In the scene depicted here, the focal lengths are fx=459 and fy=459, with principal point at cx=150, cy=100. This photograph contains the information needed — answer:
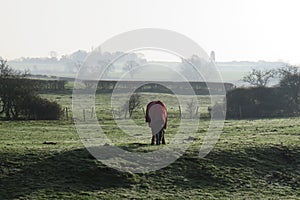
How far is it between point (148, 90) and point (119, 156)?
5058 cm

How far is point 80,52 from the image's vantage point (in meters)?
127

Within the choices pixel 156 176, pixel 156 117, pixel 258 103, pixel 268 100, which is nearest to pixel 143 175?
pixel 156 176

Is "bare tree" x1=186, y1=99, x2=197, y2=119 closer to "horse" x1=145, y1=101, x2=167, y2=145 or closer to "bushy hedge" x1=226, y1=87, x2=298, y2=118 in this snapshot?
"bushy hedge" x1=226, y1=87, x2=298, y2=118

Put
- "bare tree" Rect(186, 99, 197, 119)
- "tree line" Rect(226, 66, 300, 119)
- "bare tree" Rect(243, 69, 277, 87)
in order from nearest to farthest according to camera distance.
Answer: "bare tree" Rect(186, 99, 197, 119) < "tree line" Rect(226, 66, 300, 119) < "bare tree" Rect(243, 69, 277, 87)

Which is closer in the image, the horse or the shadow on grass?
the shadow on grass

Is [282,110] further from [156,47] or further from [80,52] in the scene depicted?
[80,52]

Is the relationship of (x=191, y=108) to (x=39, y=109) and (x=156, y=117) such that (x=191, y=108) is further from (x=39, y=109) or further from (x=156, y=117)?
(x=156, y=117)

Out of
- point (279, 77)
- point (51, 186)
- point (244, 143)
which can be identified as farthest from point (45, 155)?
point (279, 77)

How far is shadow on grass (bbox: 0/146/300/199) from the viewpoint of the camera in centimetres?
1579

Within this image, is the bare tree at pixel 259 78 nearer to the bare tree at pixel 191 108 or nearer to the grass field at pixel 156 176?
the bare tree at pixel 191 108

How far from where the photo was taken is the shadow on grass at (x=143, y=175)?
15794mm

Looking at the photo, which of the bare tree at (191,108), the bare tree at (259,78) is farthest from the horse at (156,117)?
the bare tree at (259,78)

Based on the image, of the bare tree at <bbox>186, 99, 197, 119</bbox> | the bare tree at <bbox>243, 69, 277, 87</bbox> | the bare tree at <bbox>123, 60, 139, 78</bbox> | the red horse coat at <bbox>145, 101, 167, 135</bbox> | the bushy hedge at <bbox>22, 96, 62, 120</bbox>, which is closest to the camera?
the red horse coat at <bbox>145, 101, 167, 135</bbox>

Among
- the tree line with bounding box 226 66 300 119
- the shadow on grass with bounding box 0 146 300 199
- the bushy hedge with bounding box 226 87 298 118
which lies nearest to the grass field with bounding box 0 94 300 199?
the shadow on grass with bounding box 0 146 300 199
